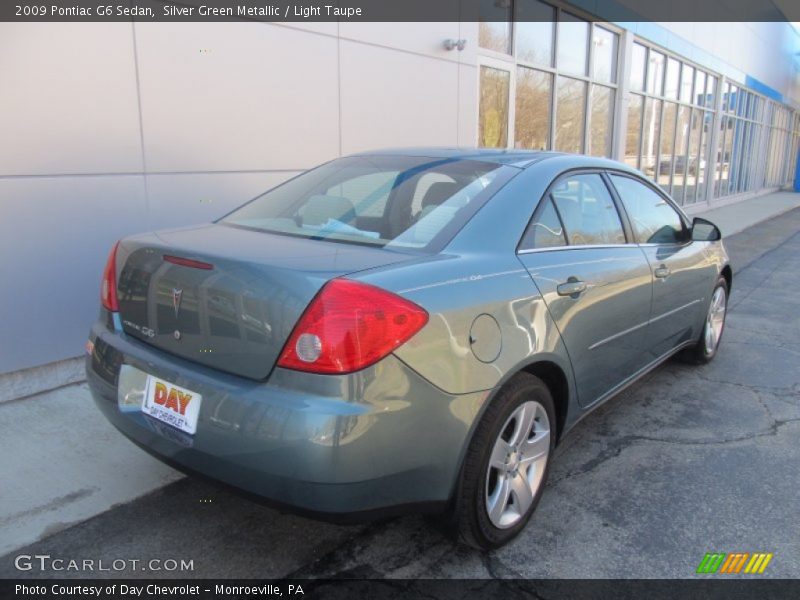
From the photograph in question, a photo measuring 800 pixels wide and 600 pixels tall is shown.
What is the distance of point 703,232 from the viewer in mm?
4469

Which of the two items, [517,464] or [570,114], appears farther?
[570,114]

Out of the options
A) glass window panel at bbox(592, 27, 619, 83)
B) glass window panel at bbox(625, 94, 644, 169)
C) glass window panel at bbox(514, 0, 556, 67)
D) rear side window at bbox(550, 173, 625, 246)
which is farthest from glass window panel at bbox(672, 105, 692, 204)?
rear side window at bbox(550, 173, 625, 246)

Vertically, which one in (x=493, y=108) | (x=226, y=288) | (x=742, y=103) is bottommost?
(x=226, y=288)

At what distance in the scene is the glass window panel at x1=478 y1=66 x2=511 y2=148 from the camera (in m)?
8.34

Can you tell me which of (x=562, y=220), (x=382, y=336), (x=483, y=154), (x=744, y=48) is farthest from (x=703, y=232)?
(x=744, y=48)

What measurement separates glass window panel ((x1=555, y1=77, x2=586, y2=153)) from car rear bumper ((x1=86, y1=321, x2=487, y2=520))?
9283 mm

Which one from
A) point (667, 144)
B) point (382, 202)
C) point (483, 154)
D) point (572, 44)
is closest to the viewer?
point (382, 202)

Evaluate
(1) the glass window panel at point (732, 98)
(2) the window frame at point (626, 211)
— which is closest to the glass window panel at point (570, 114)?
(2) the window frame at point (626, 211)

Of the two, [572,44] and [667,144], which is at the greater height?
[572,44]

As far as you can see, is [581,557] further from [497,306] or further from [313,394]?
[313,394]

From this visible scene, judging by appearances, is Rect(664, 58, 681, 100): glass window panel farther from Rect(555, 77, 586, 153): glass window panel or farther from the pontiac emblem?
the pontiac emblem

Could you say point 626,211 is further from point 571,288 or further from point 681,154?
point 681,154

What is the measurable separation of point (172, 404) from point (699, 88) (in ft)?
61.1
